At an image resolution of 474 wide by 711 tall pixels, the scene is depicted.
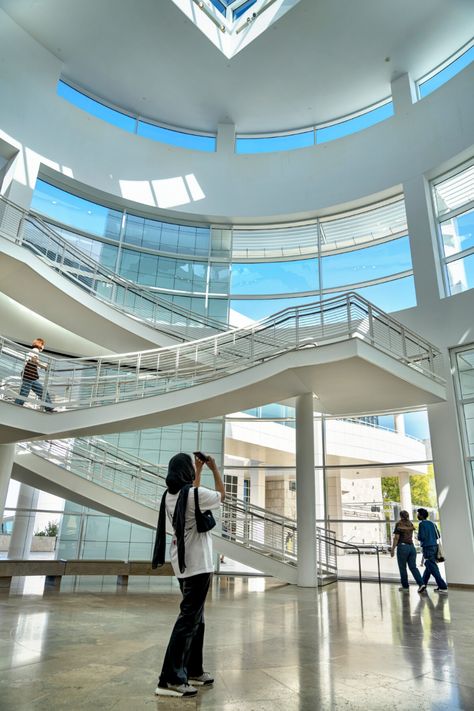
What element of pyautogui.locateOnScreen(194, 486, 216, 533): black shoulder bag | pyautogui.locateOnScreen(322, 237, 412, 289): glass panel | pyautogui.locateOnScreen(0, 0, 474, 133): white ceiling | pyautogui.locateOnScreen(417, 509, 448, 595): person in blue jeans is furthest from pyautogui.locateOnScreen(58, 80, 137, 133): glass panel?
pyautogui.locateOnScreen(194, 486, 216, 533): black shoulder bag

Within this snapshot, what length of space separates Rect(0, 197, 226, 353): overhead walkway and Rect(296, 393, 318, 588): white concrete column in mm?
4749

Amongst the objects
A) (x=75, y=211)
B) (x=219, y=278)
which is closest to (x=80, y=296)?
(x=75, y=211)

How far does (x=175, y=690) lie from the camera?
298 cm

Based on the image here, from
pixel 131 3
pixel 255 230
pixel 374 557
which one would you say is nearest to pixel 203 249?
pixel 255 230

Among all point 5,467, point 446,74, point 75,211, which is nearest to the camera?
point 5,467

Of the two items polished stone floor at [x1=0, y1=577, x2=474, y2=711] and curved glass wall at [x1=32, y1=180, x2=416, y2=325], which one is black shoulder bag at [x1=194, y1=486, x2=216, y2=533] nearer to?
polished stone floor at [x1=0, y1=577, x2=474, y2=711]

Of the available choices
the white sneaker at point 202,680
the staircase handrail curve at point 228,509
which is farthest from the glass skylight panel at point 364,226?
the white sneaker at point 202,680

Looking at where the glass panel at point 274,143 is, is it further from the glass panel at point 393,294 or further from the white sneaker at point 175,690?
the white sneaker at point 175,690

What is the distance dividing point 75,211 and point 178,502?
1480cm

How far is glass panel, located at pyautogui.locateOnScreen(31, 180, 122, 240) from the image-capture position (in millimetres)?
15211

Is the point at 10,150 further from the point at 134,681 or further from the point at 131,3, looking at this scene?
the point at 134,681

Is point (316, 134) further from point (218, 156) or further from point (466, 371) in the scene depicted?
point (466, 371)

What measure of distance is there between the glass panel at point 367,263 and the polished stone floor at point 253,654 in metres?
9.68

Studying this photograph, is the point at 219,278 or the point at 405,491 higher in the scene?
the point at 219,278
